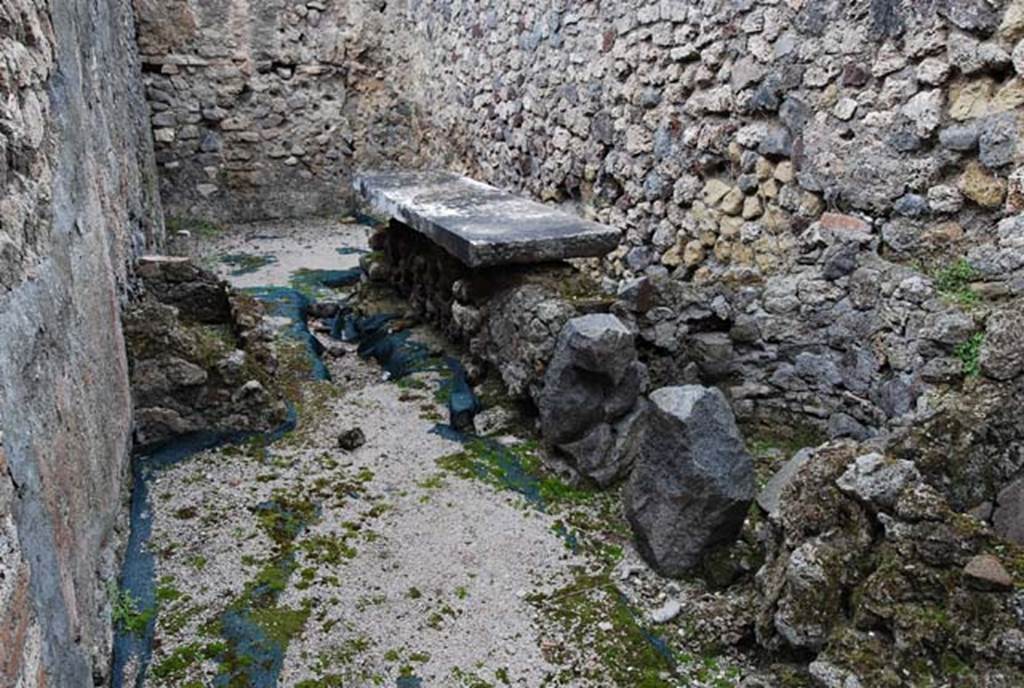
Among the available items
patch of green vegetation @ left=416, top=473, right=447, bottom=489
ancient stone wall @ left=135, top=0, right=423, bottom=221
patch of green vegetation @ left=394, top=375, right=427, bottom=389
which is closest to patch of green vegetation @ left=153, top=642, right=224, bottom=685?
patch of green vegetation @ left=416, top=473, right=447, bottom=489

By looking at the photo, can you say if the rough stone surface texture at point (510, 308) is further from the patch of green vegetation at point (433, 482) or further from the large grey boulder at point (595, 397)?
the patch of green vegetation at point (433, 482)

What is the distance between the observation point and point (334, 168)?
9383 mm

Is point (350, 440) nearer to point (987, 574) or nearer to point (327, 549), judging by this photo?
point (327, 549)

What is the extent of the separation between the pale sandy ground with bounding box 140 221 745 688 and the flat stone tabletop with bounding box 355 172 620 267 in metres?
0.90

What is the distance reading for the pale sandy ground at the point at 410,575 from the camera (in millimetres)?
2457

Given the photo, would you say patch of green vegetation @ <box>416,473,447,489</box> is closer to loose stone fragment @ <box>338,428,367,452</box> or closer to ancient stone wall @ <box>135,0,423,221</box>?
loose stone fragment @ <box>338,428,367,452</box>

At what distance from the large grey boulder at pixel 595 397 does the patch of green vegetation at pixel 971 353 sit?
45.8 inches

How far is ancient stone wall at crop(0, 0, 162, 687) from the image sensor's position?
1.53 m

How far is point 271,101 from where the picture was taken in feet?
29.5

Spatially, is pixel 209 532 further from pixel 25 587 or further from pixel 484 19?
pixel 484 19

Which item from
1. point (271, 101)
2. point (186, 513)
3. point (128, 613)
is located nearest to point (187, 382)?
point (186, 513)

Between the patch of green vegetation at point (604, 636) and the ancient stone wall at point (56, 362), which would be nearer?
the ancient stone wall at point (56, 362)

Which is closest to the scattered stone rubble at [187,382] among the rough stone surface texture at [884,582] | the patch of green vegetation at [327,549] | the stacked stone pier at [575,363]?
the patch of green vegetation at [327,549]

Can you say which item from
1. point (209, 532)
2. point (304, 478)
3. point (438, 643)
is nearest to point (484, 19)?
point (304, 478)
